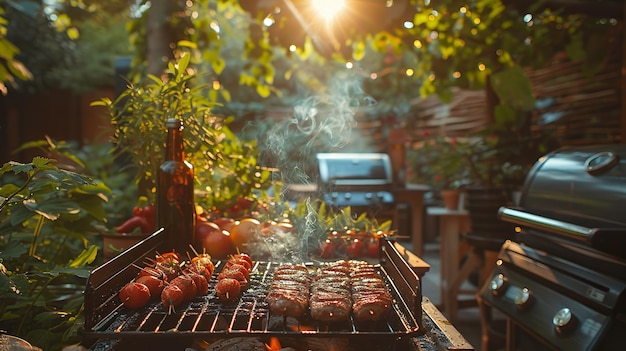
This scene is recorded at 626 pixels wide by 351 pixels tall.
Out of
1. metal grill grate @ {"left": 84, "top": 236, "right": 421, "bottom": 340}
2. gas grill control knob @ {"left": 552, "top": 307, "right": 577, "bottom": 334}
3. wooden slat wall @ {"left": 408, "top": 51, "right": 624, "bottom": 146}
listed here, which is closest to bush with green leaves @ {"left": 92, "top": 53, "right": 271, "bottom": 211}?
metal grill grate @ {"left": 84, "top": 236, "right": 421, "bottom": 340}

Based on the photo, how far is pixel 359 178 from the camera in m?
8.21

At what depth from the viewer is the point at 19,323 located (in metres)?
2.61

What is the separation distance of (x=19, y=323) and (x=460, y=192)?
5366mm

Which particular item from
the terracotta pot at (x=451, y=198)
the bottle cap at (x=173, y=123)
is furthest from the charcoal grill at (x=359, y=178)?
the bottle cap at (x=173, y=123)

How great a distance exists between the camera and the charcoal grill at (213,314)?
1695 mm

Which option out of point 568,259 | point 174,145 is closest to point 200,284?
point 174,145

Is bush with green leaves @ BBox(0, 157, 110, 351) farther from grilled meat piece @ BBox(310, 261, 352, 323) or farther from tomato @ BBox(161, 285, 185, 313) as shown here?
grilled meat piece @ BBox(310, 261, 352, 323)

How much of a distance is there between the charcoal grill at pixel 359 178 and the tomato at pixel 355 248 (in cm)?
445

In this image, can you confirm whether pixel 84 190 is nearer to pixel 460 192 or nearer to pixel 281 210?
pixel 281 210

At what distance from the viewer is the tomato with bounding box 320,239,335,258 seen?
3281mm

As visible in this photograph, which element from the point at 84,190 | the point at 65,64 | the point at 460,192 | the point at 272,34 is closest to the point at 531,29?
the point at 460,192

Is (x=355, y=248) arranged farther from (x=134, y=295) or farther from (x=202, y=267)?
(x=134, y=295)

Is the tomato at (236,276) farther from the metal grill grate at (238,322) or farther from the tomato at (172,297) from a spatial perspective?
the tomato at (172,297)

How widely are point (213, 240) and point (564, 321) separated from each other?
207cm
